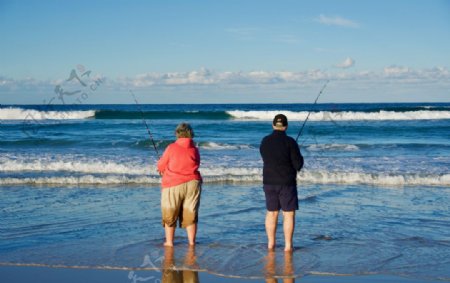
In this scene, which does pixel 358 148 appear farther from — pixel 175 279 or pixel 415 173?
pixel 175 279

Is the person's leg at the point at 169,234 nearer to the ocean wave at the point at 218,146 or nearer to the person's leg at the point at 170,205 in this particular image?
the person's leg at the point at 170,205

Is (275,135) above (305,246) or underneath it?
above

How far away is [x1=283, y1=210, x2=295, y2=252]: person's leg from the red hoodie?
1.09 meters

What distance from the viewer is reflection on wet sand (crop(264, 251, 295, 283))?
5301 millimetres

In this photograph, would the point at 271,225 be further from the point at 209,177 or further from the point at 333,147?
the point at 333,147

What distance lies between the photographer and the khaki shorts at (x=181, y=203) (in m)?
6.25

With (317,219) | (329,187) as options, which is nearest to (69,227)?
(317,219)

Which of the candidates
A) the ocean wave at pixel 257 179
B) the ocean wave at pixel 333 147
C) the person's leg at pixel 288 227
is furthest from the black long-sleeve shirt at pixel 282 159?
the ocean wave at pixel 333 147

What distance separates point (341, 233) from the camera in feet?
23.9

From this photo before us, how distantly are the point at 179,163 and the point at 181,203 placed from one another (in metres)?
0.47

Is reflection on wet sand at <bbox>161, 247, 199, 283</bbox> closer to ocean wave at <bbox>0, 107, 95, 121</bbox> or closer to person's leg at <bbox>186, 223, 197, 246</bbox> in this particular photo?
person's leg at <bbox>186, 223, 197, 246</bbox>

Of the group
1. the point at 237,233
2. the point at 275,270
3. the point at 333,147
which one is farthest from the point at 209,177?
the point at 333,147

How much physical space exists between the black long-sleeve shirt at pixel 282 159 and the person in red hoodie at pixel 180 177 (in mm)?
818

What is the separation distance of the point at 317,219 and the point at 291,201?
2.15 metres
